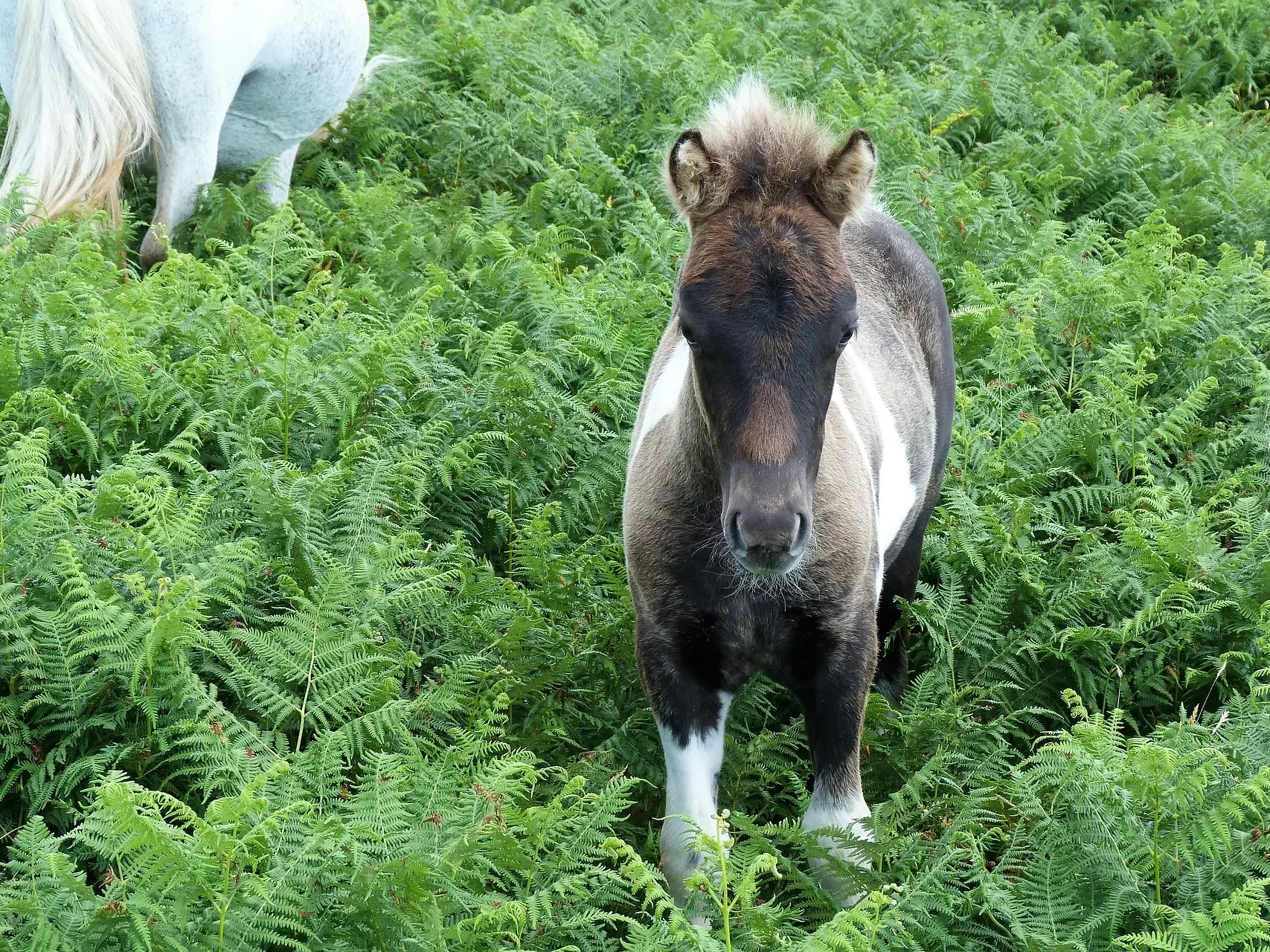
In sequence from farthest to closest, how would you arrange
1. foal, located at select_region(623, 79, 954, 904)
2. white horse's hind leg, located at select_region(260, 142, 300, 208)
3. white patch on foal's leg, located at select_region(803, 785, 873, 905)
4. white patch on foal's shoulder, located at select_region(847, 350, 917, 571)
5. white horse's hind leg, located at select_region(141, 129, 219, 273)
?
white horse's hind leg, located at select_region(260, 142, 300, 208) → white horse's hind leg, located at select_region(141, 129, 219, 273) → white patch on foal's shoulder, located at select_region(847, 350, 917, 571) → white patch on foal's leg, located at select_region(803, 785, 873, 905) → foal, located at select_region(623, 79, 954, 904)

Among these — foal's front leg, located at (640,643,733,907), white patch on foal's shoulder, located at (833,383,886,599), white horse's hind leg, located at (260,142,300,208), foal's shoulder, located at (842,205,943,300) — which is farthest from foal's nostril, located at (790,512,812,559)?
white horse's hind leg, located at (260,142,300,208)

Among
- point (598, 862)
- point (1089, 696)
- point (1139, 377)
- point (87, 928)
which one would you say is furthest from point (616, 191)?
point (87, 928)

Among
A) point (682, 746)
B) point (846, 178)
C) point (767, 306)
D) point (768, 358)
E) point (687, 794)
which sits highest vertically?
point (846, 178)

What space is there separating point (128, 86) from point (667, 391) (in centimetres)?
368

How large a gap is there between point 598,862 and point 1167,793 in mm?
1721

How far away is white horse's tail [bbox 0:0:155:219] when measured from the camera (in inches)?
243

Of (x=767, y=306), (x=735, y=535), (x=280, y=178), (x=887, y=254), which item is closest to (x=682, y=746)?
(x=735, y=535)

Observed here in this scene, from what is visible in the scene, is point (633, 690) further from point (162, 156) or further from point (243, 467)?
point (162, 156)

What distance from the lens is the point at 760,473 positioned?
3.32m

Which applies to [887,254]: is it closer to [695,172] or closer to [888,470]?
[888,470]

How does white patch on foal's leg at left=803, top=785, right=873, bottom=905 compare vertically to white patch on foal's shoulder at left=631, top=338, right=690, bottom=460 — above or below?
below

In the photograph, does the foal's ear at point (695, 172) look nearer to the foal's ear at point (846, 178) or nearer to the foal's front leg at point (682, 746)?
the foal's ear at point (846, 178)

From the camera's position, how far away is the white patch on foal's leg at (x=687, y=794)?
152 inches

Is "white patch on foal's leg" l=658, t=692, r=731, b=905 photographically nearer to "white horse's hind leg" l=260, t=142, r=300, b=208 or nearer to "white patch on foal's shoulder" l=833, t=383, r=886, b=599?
"white patch on foal's shoulder" l=833, t=383, r=886, b=599
